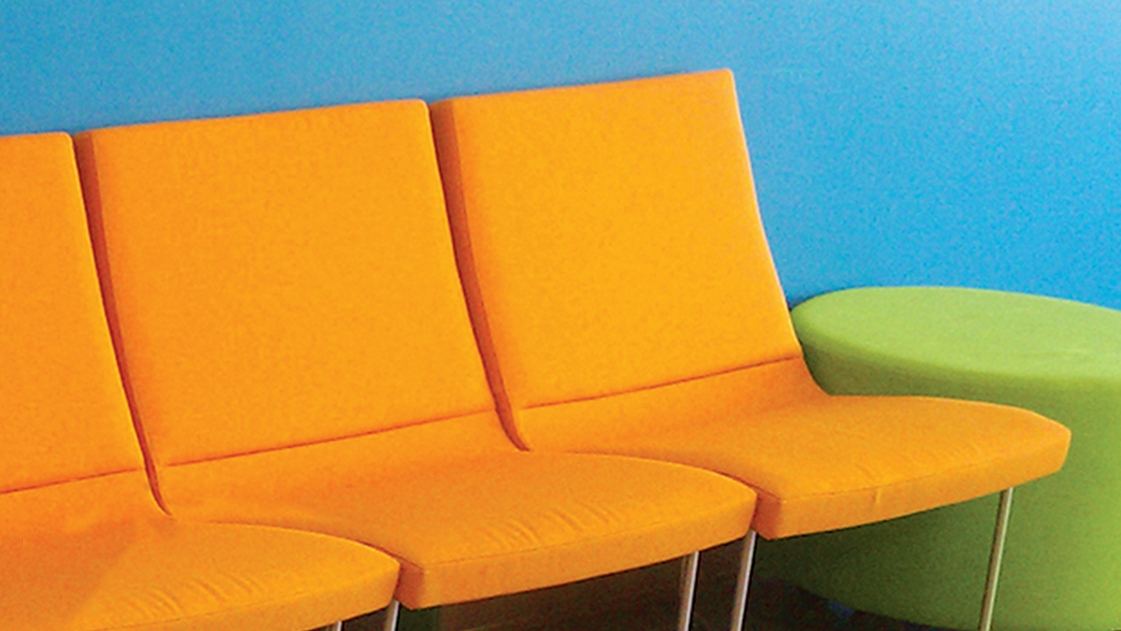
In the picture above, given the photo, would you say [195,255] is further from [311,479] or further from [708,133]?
[708,133]

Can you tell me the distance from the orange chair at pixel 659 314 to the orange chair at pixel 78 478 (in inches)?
26.5

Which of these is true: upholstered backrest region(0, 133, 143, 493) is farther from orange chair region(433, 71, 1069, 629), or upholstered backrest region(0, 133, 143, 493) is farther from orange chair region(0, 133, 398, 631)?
orange chair region(433, 71, 1069, 629)

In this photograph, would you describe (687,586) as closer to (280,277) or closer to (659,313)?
(659,313)

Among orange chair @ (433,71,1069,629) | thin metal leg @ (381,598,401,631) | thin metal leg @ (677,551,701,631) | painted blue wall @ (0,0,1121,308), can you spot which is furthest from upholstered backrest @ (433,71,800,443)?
thin metal leg @ (381,598,401,631)

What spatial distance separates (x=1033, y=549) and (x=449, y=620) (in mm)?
1044

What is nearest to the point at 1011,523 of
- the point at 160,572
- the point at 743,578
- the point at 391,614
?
the point at 743,578

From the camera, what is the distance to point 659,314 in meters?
3.16

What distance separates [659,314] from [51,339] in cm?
108

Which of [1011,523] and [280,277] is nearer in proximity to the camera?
[280,277]

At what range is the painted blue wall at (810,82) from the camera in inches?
113

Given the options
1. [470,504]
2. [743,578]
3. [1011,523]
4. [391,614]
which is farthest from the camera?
[1011,523]

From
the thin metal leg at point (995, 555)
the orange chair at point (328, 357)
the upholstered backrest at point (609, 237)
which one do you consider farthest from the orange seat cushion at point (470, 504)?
the thin metal leg at point (995, 555)

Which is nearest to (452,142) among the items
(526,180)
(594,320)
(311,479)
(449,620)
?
(526,180)

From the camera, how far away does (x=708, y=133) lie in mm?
3311
